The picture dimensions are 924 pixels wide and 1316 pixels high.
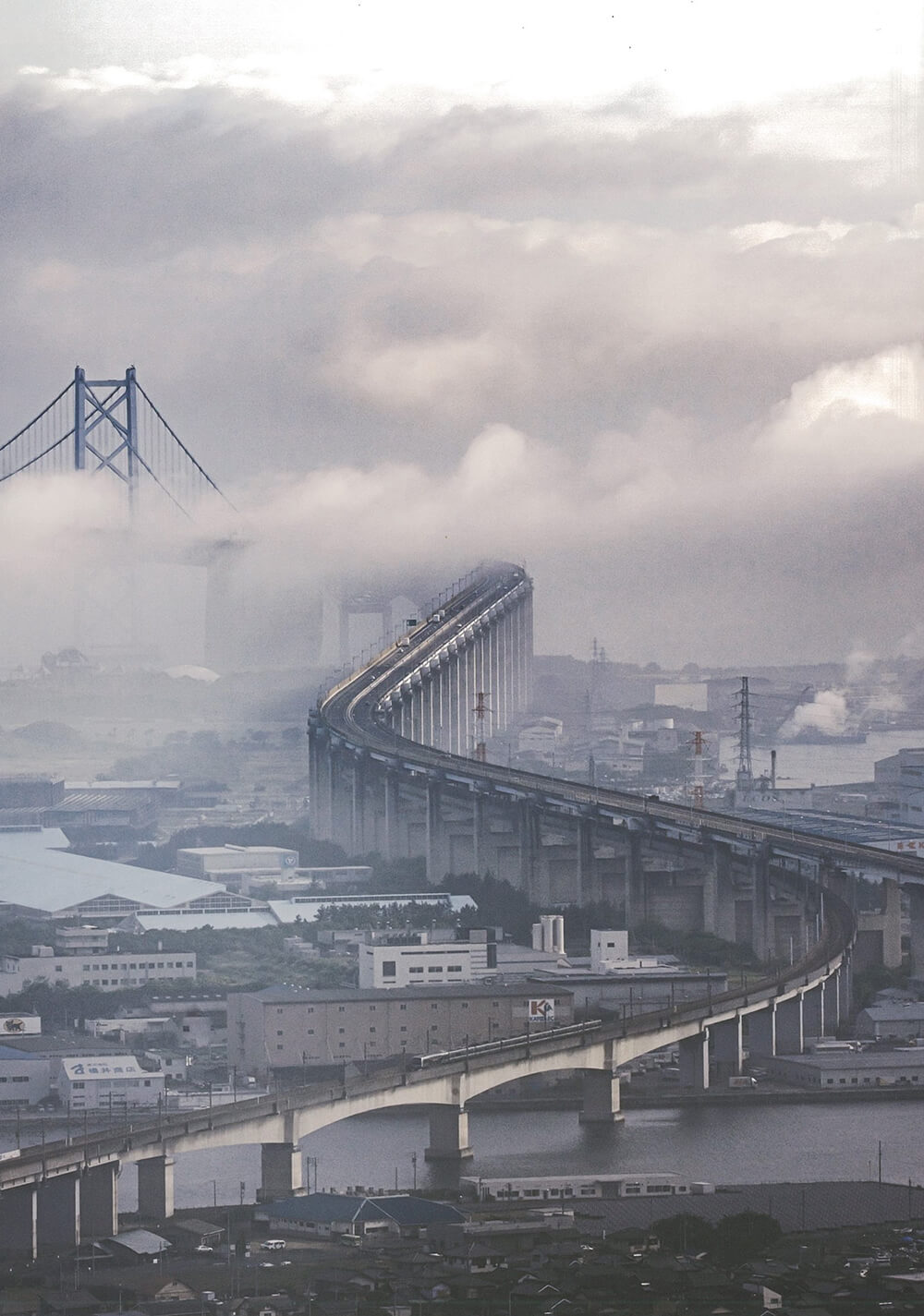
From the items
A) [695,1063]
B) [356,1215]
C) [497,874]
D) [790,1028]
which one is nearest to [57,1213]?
[356,1215]

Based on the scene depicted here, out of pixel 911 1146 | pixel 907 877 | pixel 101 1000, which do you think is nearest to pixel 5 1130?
pixel 101 1000

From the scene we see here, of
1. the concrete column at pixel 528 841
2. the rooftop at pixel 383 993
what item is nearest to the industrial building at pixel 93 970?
the rooftop at pixel 383 993

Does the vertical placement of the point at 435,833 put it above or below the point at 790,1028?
above

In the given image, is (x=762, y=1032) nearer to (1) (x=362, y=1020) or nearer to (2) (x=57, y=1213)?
(1) (x=362, y=1020)

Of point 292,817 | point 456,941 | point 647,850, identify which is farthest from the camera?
point 292,817

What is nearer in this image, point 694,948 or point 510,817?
point 694,948

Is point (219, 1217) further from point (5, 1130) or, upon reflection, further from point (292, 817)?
point (292, 817)
